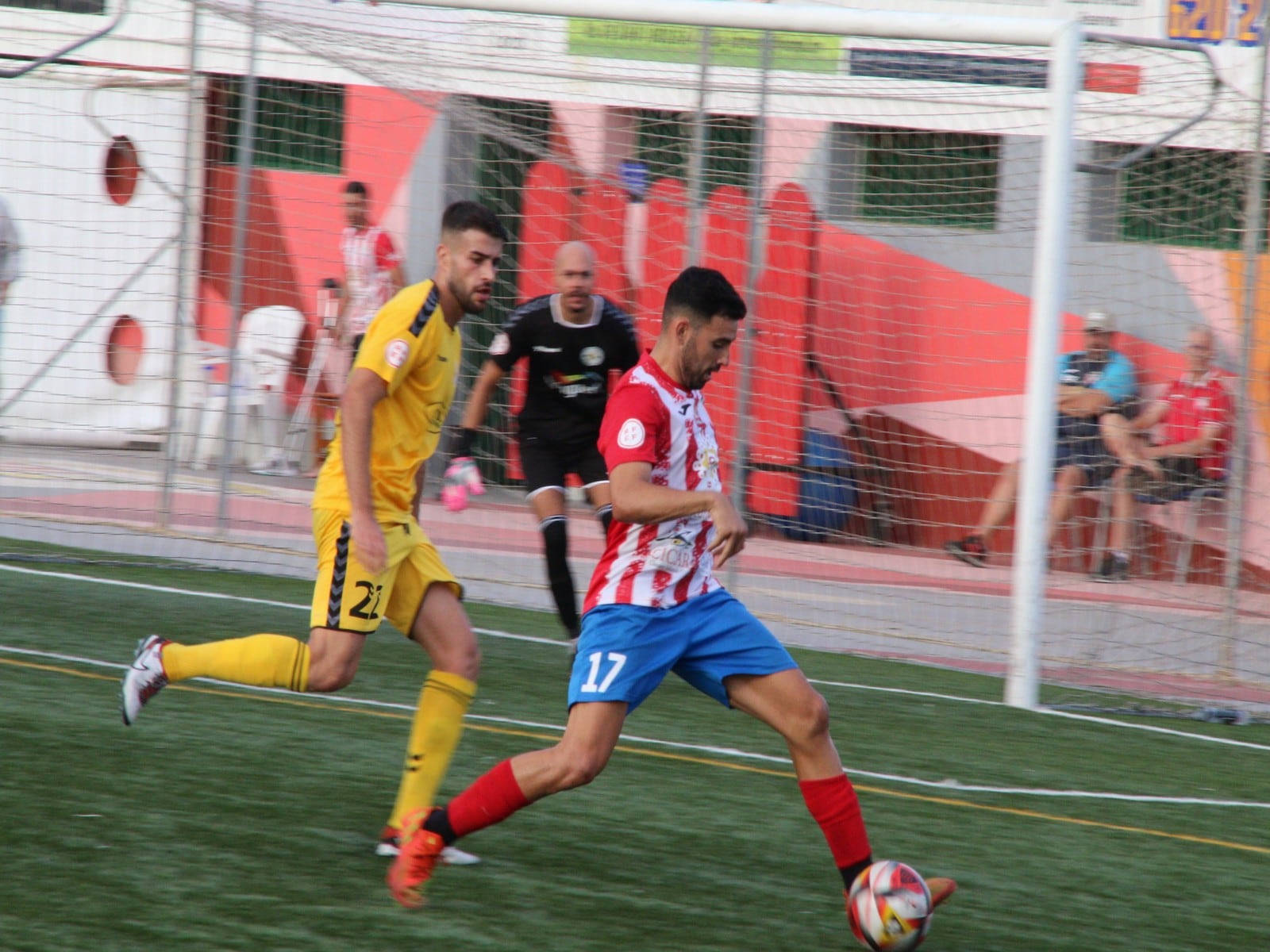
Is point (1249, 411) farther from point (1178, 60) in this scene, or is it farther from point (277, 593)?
point (277, 593)

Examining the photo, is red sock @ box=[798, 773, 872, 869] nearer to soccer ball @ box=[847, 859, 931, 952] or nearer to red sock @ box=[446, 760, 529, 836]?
soccer ball @ box=[847, 859, 931, 952]

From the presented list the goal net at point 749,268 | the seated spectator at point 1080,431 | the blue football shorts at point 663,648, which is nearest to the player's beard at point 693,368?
the blue football shorts at point 663,648

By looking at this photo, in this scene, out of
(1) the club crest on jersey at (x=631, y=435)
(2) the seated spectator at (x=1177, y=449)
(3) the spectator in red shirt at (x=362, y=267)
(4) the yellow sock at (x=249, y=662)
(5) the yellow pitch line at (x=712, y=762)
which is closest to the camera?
(1) the club crest on jersey at (x=631, y=435)

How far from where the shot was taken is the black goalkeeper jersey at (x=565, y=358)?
7.12 m

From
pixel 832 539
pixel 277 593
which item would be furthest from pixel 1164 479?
pixel 277 593

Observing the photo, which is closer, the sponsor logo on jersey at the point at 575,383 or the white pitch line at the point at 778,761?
the white pitch line at the point at 778,761

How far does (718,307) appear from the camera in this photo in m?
3.72

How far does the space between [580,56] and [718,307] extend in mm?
6452

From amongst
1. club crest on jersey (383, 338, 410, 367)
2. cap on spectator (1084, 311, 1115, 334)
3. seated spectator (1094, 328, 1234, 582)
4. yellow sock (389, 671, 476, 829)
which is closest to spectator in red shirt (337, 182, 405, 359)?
cap on spectator (1084, 311, 1115, 334)

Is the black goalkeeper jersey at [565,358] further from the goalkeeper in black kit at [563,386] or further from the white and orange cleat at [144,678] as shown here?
the white and orange cleat at [144,678]

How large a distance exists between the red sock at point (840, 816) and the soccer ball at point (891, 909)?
0.12 m

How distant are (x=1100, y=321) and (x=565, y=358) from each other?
3364 mm

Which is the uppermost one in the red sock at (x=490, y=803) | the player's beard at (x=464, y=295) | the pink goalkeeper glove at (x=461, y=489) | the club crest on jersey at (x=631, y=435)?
the player's beard at (x=464, y=295)

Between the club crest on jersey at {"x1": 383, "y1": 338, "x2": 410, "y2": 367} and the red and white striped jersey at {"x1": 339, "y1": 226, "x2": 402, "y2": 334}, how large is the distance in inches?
238
